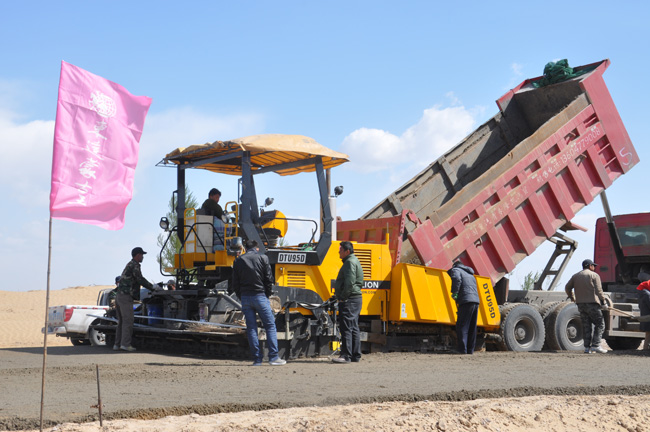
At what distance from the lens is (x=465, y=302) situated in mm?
11070

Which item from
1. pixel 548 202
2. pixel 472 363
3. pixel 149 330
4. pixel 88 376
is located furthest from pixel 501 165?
pixel 88 376

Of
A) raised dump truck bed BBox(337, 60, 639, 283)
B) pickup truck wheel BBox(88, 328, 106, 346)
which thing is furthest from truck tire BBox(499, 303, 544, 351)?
pickup truck wheel BBox(88, 328, 106, 346)

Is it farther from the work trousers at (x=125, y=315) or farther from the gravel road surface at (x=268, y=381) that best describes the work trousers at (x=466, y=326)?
the work trousers at (x=125, y=315)

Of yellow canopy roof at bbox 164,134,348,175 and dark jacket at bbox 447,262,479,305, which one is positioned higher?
yellow canopy roof at bbox 164,134,348,175

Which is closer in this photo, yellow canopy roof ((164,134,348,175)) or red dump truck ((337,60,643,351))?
yellow canopy roof ((164,134,348,175))

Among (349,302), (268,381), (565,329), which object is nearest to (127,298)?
(349,302)

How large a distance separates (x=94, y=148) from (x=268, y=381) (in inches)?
121

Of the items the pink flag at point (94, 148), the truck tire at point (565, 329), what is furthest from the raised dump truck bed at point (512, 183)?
the pink flag at point (94, 148)

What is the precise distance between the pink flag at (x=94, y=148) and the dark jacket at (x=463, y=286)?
6197 millimetres

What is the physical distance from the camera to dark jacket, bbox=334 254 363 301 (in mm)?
9805

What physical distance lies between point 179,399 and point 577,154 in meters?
8.68

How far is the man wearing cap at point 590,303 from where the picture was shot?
39.6 ft

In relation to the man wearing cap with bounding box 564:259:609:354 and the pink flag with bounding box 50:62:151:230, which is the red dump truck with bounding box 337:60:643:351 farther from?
the pink flag with bounding box 50:62:151:230

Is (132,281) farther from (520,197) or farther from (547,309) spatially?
(547,309)
